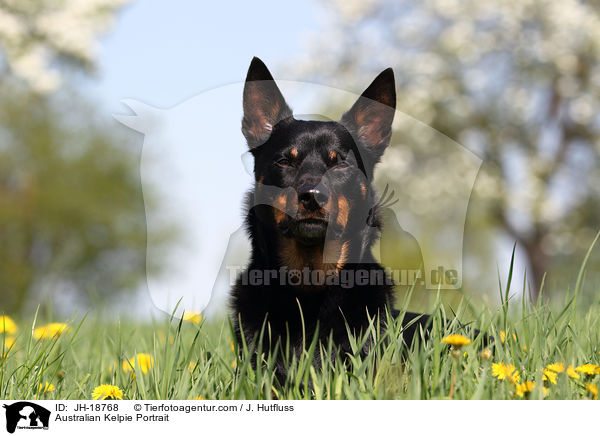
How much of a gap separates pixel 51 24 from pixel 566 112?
45.1 ft

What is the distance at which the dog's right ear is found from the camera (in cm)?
282

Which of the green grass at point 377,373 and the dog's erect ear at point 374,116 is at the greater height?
the dog's erect ear at point 374,116

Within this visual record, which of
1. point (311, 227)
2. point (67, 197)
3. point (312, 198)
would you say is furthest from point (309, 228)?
point (67, 197)

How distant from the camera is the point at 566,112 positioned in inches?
649

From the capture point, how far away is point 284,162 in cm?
303

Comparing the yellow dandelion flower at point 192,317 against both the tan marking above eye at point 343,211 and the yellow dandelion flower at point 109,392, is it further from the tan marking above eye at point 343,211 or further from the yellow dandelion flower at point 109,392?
the tan marking above eye at point 343,211

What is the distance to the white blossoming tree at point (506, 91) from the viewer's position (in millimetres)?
14484

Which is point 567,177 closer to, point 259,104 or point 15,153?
point 259,104

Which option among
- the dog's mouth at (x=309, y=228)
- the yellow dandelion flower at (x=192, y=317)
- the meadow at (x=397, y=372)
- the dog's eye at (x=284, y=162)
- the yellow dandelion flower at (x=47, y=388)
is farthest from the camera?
the yellow dandelion flower at (x=192, y=317)

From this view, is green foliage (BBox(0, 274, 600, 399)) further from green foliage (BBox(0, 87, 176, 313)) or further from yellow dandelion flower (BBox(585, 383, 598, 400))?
green foliage (BBox(0, 87, 176, 313))

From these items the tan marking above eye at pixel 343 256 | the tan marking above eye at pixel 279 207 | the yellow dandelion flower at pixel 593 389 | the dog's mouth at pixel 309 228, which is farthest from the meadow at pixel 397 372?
the tan marking above eye at pixel 279 207

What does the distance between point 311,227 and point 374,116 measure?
0.73 meters
